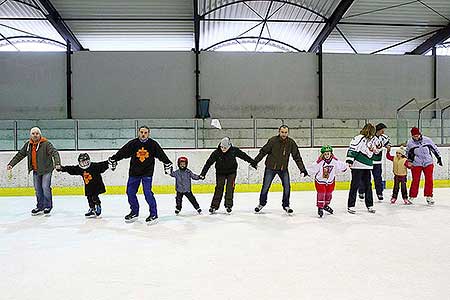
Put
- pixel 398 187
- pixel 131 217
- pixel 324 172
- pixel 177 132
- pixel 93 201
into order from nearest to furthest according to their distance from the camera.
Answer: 1. pixel 131 217
2. pixel 324 172
3. pixel 93 201
4. pixel 398 187
5. pixel 177 132

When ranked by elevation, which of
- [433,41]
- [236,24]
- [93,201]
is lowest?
[93,201]

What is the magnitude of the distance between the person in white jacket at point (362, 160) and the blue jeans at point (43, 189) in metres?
4.81

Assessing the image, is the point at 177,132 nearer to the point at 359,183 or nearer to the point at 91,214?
the point at 91,214

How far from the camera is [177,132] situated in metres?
10.6

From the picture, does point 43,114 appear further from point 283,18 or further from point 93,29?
point 283,18

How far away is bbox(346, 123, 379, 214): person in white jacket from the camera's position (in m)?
6.88

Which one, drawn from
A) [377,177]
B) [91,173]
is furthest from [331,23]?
[91,173]

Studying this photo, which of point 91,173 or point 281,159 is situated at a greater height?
point 281,159

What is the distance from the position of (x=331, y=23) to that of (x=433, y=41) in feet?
15.1

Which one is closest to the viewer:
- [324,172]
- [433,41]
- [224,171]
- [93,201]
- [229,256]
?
[229,256]

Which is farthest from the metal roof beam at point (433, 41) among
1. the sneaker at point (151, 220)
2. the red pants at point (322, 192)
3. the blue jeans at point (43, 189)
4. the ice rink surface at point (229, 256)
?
the blue jeans at point (43, 189)

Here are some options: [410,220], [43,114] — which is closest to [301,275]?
[410,220]

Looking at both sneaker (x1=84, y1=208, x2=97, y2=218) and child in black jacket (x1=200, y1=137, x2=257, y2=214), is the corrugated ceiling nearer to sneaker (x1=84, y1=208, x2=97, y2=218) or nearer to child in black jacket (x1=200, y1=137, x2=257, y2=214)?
child in black jacket (x1=200, y1=137, x2=257, y2=214)

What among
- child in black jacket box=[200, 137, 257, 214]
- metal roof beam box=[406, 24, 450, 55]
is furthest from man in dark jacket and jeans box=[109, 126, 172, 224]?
metal roof beam box=[406, 24, 450, 55]
